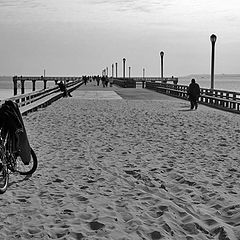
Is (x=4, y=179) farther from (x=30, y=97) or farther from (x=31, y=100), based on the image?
(x=30, y=97)

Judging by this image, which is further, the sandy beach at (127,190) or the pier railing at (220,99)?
the pier railing at (220,99)

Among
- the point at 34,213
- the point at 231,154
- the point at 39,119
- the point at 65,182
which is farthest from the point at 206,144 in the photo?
the point at 39,119

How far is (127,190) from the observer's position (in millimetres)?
6699

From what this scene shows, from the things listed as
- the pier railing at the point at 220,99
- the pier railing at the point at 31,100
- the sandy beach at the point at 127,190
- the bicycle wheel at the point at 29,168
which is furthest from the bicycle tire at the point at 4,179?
the pier railing at the point at 220,99

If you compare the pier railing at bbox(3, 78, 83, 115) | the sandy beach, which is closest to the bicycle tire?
the sandy beach

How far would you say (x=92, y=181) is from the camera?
23.9 feet

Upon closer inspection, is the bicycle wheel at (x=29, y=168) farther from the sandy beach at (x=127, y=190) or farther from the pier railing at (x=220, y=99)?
the pier railing at (x=220, y=99)

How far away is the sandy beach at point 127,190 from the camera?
5051 mm

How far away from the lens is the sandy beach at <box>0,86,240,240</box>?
505cm

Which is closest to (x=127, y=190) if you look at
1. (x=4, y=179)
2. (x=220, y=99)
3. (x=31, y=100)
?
(x=4, y=179)

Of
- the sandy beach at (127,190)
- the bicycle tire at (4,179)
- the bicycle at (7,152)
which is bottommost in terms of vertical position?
the sandy beach at (127,190)

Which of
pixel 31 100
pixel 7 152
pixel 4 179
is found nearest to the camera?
pixel 4 179

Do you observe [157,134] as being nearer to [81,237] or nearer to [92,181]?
[92,181]

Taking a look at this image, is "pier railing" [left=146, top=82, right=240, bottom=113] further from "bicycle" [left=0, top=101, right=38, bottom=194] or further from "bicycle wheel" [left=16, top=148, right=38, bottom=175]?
"bicycle" [left=0, top=101, right=38, bottom=194]
